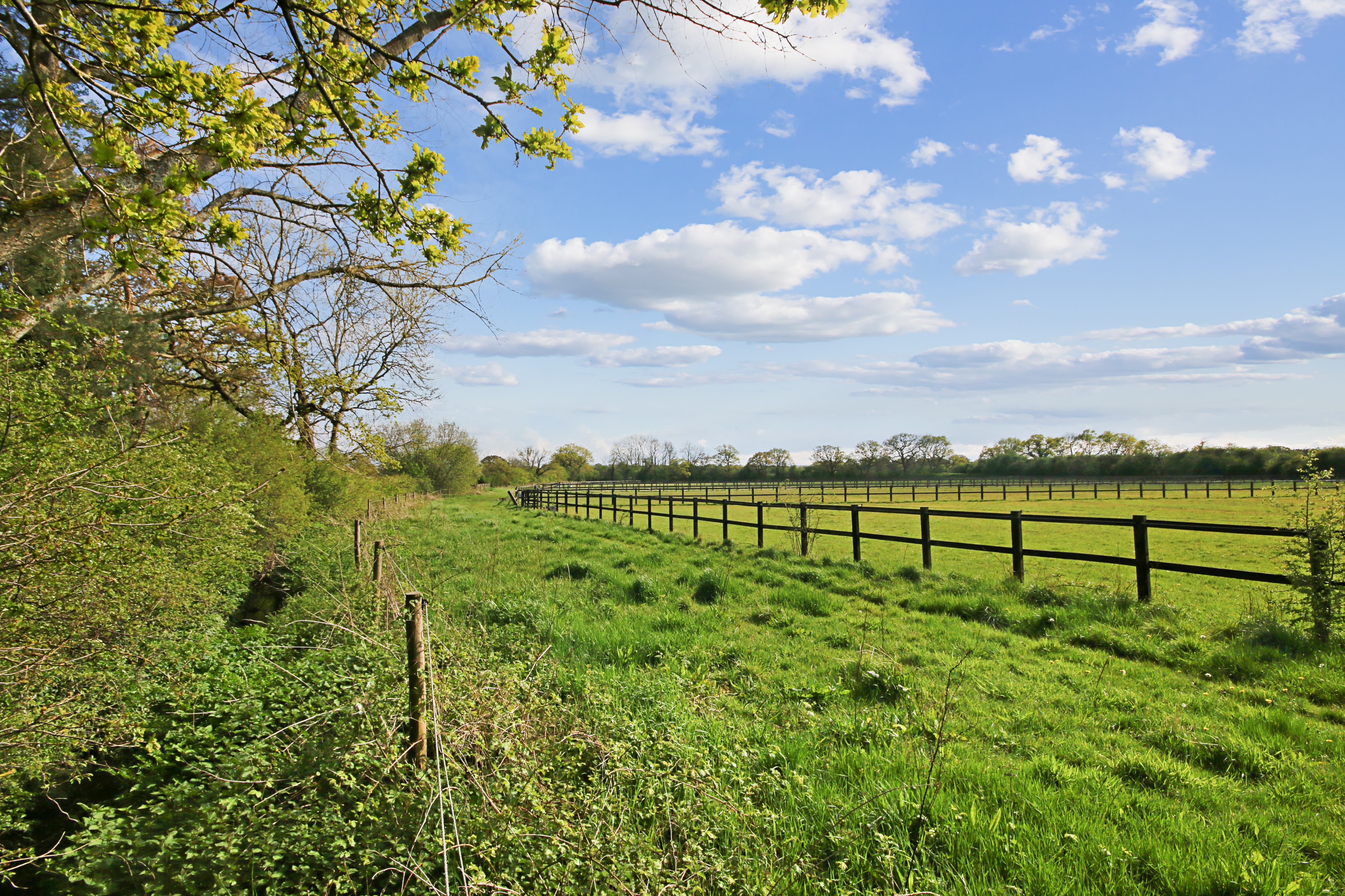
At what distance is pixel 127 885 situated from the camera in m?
2.70

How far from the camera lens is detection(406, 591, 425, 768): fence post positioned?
115 inches

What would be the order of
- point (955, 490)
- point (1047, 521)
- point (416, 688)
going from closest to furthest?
point (416, 688) → point (1047, 521) → point (955, 490)

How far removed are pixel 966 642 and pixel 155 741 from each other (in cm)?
672

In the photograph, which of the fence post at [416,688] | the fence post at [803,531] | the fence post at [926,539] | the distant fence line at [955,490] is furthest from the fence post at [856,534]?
the distant fence line at [955,490]

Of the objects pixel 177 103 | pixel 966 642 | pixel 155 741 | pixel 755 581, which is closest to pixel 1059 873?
pixel 966 642

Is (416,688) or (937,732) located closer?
(416,688)

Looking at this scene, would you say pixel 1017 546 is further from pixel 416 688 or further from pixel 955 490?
pixel 955 490

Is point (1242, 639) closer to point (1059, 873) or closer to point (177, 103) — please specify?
point (1059, 873)

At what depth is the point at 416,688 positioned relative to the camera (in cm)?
301

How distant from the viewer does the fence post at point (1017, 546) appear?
8.84 meters

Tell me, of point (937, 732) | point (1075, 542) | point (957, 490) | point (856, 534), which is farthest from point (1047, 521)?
point (957, 490)

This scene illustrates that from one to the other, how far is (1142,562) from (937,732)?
212 inches

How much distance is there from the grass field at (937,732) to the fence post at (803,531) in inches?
106

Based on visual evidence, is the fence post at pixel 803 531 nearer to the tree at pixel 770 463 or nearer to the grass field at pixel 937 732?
the grass field at pixel 937 732
